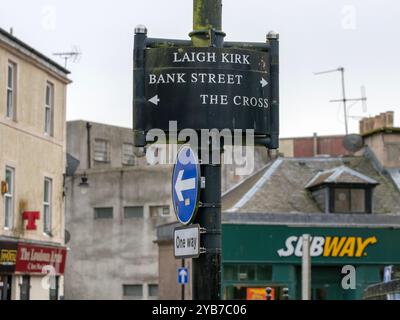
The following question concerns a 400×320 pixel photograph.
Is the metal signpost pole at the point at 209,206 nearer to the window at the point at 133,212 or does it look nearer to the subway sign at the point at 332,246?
the subway sign at the point at 332,246

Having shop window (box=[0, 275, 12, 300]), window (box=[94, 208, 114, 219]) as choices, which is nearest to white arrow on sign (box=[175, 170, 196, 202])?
shop window (box=[0, 275, 12, 300])

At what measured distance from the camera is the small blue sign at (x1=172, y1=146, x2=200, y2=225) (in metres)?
7.19

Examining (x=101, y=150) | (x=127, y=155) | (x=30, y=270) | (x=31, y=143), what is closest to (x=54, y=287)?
(x=30, y=270)

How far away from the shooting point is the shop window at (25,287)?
→ 2940 cm

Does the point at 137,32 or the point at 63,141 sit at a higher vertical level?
the point at 63,141

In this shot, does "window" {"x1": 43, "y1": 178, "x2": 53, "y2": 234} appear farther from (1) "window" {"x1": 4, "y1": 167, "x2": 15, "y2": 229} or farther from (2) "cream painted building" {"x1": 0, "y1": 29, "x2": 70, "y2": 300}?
(1) "window" {"x1": 4, "y1": 167, "x2": 15, "y2": 229}

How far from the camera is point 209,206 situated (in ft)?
24.2

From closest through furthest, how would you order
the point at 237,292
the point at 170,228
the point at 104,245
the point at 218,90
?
the point at 218,90 → the point at 237,292 → the point at 170,228 → the point at 104,245

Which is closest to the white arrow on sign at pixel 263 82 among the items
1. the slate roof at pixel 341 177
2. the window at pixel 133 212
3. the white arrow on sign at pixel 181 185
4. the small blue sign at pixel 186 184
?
the small blue sign at pixel 186 184

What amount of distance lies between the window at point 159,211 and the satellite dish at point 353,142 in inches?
462

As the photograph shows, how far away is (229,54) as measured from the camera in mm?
7371

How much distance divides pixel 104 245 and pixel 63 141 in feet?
73.3
